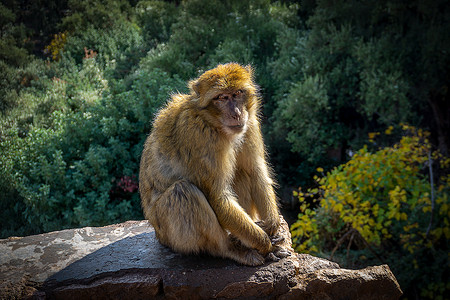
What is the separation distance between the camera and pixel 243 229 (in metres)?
3.42

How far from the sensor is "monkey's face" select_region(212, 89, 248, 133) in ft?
11.1

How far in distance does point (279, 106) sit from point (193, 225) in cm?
576

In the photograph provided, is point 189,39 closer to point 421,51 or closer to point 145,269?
point 421,51

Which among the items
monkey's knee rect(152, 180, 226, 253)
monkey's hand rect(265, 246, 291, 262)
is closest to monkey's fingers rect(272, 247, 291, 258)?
monkey's hand rect(265, 246, 291, 262)

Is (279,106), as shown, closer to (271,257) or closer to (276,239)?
(276,239)

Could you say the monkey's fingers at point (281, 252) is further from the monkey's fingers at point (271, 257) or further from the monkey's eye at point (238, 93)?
the monkey's eye at point (238, 93)

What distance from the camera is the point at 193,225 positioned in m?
3.34

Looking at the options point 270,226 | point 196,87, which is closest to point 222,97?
point 196,87

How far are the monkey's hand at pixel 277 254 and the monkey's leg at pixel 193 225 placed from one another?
3.4 inches

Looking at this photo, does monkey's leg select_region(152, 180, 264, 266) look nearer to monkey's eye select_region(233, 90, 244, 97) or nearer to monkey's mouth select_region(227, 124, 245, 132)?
Result: monkey's mouth select_region(227, 124, 245, 132)

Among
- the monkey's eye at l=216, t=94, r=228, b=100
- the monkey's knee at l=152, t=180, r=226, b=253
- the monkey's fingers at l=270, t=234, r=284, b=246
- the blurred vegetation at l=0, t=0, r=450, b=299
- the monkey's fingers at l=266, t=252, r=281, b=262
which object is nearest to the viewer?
the monkey's knee at l=152, t=180, r=226, b=253

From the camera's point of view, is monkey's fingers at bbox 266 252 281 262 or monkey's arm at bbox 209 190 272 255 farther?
monkey's fingers at bbox 266 252 281 262

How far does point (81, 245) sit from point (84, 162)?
10.6 feet

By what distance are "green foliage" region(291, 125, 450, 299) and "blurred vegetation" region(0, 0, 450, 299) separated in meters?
0.02
